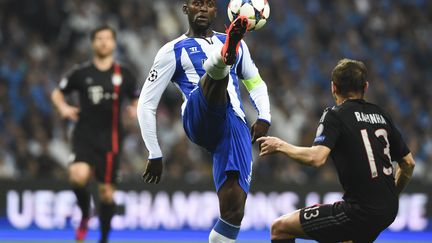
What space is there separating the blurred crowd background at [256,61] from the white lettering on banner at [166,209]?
305mm

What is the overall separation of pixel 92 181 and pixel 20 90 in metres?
2.28

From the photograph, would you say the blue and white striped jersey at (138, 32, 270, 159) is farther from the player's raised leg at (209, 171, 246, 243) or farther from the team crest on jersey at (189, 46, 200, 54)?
the player's raised leg at (209, 171, 246, 243)

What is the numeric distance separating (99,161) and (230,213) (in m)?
3.29

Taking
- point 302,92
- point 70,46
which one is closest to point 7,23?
point 70,46

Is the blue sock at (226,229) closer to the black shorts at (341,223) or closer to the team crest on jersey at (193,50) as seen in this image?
the black shorts at (341,223)

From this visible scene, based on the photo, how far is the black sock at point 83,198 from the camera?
9.11 m

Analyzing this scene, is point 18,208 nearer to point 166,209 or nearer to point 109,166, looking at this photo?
point 166,209

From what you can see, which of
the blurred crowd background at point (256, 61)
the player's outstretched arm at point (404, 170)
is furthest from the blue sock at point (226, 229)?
the blurred crowd background at point (256, 61)

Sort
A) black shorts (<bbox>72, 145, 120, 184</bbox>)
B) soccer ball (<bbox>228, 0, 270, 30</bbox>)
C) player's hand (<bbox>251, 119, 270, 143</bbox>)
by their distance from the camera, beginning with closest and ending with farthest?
soccer ball (<bbox>228, 0, 270, 30</bbox>) → player's hand (<bbox>251, 119, 270, 143</bbox>) → black shorts (<bbox>72, 145, 120, 184</bbox>)

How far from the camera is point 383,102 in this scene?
49.5ft

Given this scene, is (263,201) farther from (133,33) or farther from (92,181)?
(133,33)

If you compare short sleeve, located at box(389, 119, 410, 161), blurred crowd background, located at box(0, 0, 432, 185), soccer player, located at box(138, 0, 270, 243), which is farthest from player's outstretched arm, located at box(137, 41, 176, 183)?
blurred crowd background, located at box(0, 0, 432, 185)

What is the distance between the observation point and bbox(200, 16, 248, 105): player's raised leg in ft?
18.7

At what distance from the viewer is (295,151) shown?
18.0ft
